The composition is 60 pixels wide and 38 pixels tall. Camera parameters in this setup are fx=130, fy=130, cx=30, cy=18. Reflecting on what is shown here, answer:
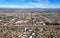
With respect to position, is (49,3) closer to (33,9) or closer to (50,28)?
(33,9)

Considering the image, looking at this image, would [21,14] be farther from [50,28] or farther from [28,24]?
[50,28]

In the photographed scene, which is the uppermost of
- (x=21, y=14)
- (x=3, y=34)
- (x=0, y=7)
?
(x=0, y=7)

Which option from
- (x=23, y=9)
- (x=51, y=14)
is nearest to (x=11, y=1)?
(x=23, y=9)

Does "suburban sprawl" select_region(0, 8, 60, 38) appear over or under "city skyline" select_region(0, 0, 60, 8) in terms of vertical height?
under

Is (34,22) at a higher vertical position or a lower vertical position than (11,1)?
lower

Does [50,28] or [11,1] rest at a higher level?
[11,1]

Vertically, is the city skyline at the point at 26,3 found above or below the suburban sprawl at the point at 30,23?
above

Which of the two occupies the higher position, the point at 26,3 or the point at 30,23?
the point at 26,3

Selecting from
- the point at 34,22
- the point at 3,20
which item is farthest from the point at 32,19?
the point at 3,20

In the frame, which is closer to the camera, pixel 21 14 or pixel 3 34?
pixel 3 34
